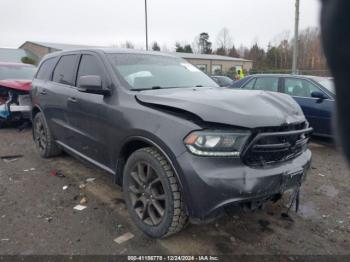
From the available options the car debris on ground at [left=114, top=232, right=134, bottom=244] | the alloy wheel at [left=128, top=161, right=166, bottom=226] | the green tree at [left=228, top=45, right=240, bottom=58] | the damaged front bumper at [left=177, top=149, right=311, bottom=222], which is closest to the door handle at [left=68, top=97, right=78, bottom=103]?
the alloy wheel at [left=128, top=161, right=166, bottom=226]

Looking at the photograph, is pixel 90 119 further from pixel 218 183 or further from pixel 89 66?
pixel 218 183

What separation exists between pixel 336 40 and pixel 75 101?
352 centimetres

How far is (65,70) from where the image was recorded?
4.62 metres

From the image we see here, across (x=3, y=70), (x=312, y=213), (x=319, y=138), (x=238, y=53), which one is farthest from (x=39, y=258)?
(x=238, y=53)

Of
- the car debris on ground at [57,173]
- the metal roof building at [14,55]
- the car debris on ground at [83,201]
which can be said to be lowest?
the car debris on ground at [83,201]

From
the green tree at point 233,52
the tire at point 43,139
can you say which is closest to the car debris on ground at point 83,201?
the tire at point 43,139

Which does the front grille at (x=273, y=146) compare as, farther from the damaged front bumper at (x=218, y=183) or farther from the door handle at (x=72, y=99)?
the door handle at (x=72, y=99)

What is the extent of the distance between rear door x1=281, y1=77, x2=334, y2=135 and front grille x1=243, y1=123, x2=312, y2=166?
12.1 ft

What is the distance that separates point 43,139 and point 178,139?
372 centimetres

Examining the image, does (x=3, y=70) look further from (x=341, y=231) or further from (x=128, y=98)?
(x=341, y=231)

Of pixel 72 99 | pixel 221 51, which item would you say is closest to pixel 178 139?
pixel 72 99

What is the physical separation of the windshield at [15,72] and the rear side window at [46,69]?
336cm

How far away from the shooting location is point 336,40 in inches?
38.6

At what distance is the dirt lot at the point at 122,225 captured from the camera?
2.85 meters
